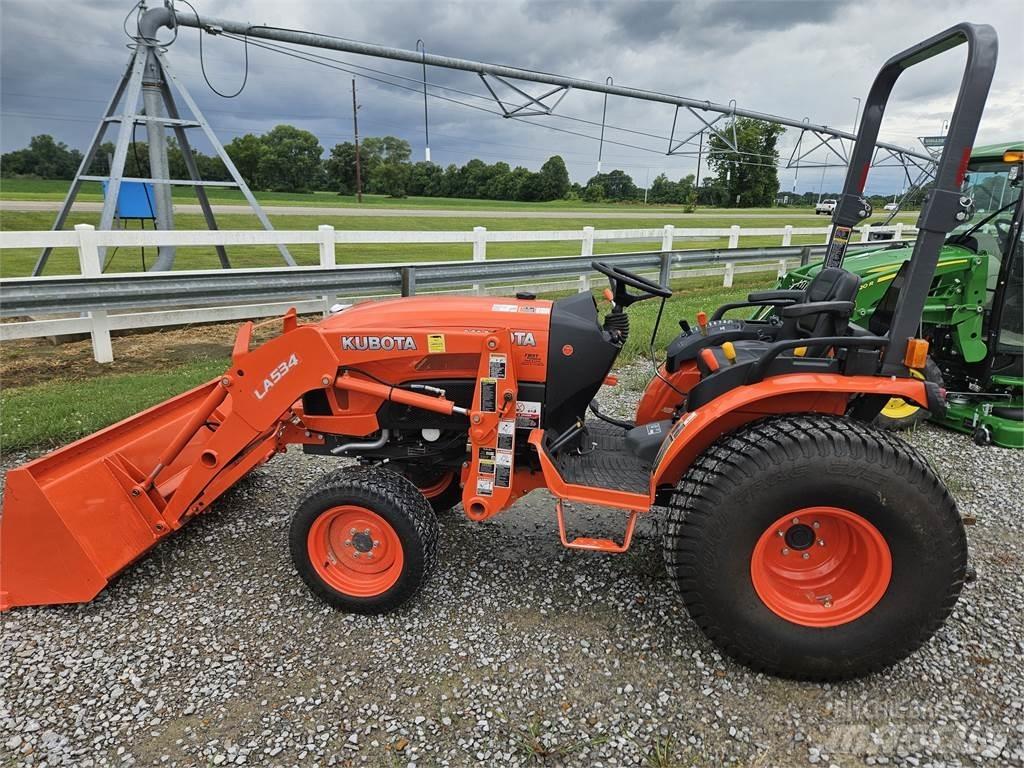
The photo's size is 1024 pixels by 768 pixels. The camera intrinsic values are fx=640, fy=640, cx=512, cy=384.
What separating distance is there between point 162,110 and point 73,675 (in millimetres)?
7103

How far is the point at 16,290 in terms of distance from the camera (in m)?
5.11

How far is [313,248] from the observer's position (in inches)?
627

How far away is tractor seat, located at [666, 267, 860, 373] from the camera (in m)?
2.88

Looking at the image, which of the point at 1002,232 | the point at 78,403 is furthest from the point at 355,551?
the point at 1002,232

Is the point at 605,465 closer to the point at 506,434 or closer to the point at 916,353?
the point at 506,434

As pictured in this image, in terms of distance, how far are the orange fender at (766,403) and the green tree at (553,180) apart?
Answer: 5134cm

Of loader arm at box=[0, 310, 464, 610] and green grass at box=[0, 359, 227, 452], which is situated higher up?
loader arm at box=[0, 310, 464, 610]

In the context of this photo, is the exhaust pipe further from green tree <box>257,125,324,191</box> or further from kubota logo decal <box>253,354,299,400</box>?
green tree <box>257,125,324,191</box>

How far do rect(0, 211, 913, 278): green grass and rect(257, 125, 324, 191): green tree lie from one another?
2402 cm

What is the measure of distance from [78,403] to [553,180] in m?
51.0

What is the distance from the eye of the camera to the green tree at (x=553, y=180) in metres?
51.8

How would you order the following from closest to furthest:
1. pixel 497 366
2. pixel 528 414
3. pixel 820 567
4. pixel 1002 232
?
pixel 820 567 → pixel 497 366 → pixel 528 414 → pixel 1002 232

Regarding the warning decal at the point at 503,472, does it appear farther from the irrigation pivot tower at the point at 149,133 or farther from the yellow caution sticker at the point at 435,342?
the irrigation pivot tower at the point at 149,133

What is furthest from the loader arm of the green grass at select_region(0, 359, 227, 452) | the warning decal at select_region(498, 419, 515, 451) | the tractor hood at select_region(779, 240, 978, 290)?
the tractor hood at select_region(779, 240, 978, 290)
